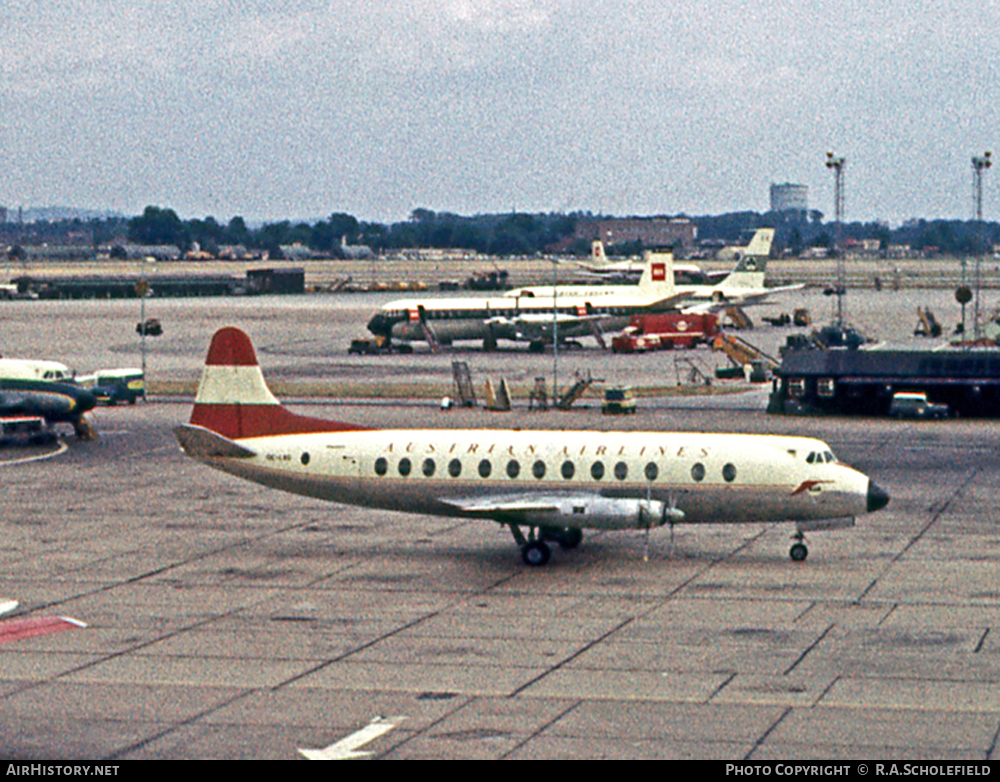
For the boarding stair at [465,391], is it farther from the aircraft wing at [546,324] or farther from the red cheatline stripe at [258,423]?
the red cheatline stripe at [258,423]

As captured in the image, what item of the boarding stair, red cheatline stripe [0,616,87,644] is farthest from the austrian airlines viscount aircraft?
the boarding stair

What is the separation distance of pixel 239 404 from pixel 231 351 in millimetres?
1843

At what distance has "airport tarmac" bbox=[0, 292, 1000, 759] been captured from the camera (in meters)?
27.0

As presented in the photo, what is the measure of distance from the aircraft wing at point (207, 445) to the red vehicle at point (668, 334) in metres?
82.9

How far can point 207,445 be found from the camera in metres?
44.8

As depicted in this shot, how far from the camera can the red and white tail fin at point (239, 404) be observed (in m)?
46.1

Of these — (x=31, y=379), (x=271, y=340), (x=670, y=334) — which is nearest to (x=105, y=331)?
(x=271, y=340)

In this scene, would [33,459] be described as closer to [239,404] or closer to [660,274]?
[239,404]

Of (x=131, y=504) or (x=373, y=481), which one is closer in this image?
(x=373, y=481)

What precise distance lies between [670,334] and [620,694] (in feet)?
331

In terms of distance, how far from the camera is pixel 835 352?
84438mm

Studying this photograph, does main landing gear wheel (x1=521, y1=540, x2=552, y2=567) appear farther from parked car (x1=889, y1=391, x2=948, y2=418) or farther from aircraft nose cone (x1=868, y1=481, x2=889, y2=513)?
parked car (x1=889, y1=391, x2=948, y2=418)

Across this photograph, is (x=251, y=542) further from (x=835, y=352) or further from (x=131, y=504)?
(x=835, y=352)

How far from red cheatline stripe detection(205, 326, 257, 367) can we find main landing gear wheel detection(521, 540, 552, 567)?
10790 mm
